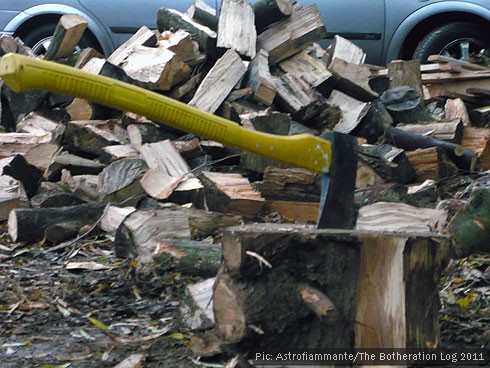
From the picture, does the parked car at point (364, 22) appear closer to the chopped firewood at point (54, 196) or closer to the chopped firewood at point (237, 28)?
the chopped firewood at point (237, 28)

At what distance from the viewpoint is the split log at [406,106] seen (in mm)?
6184

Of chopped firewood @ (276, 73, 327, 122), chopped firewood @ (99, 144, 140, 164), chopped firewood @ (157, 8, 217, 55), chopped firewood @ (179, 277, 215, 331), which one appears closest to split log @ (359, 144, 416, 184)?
chopped firewood @ (276, 73, 327, 122)

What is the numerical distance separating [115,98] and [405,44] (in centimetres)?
662

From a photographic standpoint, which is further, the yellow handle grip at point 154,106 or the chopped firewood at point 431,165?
the chopped firewood at point 431,165

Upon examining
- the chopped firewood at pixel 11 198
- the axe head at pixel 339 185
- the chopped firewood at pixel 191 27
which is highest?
the axe head at pixel 339 185

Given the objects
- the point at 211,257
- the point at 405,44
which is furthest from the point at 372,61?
the point at 211,257

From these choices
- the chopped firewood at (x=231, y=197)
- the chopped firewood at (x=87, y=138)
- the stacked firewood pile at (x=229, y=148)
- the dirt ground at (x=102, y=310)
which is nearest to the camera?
the dirt ground at (x=102, y=310)

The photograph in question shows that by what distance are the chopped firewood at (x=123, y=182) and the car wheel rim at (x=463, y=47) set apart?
4.59 m

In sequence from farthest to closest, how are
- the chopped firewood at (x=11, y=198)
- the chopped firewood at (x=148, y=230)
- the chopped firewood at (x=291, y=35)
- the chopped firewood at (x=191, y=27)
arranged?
1. the chopped firewood at (x=291, y=35)
2. the chopped firewood at (x=191, y=27)
3. the chopped firewood at (x=11, y=198)
4. the chopped firewood at (x=148, y=230)

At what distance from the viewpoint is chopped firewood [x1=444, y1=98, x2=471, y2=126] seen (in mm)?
6289

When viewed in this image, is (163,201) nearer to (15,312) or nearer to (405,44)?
(15,312)

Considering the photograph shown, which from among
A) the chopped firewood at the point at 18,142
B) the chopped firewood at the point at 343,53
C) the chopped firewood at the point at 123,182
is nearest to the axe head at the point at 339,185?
the chopped firewood at the point at 123,182

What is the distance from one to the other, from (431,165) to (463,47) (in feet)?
11.5

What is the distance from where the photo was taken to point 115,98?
2.65 meters
